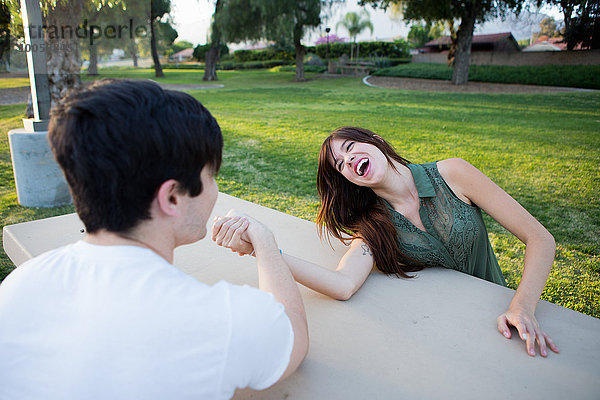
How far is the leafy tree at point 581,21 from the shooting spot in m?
18.1

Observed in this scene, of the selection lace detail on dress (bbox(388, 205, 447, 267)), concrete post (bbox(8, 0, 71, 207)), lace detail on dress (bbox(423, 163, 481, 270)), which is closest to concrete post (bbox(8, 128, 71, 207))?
concrete post (bbox(8, 0, 71, 207))

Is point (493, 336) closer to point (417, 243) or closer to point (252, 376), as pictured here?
point (417, 243)

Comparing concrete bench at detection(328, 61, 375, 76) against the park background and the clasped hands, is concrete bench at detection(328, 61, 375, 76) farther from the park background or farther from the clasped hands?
the clasped hands

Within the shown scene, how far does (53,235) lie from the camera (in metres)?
2.66

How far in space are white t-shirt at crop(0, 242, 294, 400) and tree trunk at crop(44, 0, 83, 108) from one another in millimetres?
8167

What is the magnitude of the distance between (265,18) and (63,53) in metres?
14.9

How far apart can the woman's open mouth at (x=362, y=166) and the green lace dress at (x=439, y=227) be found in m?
0.24

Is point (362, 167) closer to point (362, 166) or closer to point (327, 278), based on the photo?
point (362, 166)

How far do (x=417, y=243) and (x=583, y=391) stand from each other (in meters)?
0.91

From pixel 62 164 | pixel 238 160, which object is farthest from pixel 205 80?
pixel 62 164

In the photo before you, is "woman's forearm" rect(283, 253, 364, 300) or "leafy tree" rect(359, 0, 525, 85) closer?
"woman's forearm" rect(283, 253, 364, 300)

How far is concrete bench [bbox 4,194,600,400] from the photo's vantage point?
4.46ft

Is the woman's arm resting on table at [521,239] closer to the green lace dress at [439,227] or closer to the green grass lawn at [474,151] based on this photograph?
the green lace dress at [439,227]

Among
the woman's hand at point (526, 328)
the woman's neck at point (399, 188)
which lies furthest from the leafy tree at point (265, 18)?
the woman's hand at point (526, 328)
